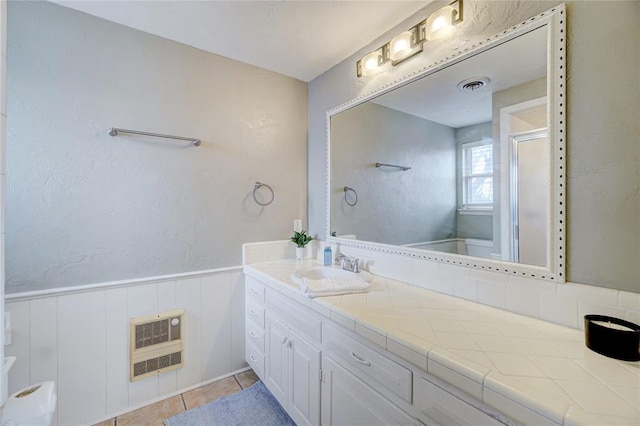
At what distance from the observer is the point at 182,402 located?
1.79m

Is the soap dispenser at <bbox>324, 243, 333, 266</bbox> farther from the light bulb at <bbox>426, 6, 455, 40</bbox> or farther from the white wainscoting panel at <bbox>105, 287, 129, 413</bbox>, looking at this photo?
the light bulb at <bbox>426, 6, 455, 40</bbox>

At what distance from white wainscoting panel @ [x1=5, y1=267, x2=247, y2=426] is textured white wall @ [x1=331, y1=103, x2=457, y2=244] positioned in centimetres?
110

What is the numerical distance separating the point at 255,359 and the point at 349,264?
963 mm

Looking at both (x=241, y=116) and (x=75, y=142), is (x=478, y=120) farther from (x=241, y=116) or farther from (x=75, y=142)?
(x=75, y=142)

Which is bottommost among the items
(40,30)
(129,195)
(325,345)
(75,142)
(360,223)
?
(325,345)

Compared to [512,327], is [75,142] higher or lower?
higher

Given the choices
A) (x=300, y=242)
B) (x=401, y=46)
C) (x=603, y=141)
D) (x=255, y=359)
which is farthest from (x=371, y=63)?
(x=255, y=359)

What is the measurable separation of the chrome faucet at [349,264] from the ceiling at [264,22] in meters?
1.44

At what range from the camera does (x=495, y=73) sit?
1.24 meters

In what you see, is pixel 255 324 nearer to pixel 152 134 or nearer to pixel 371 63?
pixel 152 134

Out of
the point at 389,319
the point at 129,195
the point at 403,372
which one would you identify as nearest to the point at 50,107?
the point at 129,195

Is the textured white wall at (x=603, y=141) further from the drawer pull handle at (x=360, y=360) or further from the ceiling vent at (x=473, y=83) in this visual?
the drawer pull handle at (x=360, y=360)

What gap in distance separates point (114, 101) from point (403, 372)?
6.84 ft

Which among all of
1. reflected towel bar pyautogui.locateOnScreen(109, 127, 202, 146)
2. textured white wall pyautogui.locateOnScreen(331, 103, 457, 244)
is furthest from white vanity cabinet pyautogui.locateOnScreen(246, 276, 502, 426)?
reflected towel bar pyautogui.locateOnScreen(109, 127, 202, 146)
